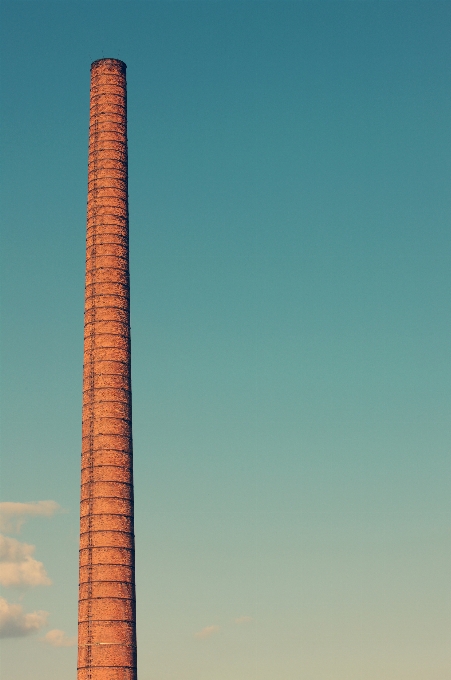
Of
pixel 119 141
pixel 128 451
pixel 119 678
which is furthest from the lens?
pixel 119 141

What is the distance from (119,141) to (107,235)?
3.51 m

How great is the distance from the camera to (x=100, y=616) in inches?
1303

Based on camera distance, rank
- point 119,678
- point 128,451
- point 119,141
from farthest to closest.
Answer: point 119,141, point 128,451, point 119,678

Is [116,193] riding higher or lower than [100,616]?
higher

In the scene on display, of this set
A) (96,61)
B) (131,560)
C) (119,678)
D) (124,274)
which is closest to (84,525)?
(131,560)

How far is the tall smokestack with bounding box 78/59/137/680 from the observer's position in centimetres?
3316

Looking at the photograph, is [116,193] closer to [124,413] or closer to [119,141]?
[119,141]

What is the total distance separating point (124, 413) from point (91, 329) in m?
3.02

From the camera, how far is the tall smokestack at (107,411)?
33.2 metres

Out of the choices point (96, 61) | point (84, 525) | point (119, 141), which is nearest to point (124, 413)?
point (84, 525)

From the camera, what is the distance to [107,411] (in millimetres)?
34719

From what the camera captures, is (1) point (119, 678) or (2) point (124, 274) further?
(2) point (124, 274)

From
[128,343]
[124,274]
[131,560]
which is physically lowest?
[131,560]

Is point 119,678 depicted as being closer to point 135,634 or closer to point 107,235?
point 135,634
